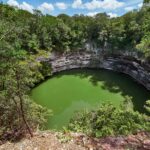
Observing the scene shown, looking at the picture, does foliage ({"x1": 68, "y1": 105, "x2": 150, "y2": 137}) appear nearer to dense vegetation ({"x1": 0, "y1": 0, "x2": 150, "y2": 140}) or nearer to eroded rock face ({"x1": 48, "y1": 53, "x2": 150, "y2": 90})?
dense vegetation ({"x1": 0, "y1": 0, "x2": 150, "y2": 140})

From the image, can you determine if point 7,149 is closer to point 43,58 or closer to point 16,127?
point 16,127

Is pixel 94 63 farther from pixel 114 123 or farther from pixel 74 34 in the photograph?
pixel 114 123

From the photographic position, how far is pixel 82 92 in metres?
25.7

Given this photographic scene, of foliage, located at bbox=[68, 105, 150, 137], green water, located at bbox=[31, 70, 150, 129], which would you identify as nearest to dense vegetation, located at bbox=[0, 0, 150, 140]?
green water, located at bbox=[31, 70, 150, 129]

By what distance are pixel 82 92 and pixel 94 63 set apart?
8.74 meters

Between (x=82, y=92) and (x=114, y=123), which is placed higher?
(x=114, y=123)

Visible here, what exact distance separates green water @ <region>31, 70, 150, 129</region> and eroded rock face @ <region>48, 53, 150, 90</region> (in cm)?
104

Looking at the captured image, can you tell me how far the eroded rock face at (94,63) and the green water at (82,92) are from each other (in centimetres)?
104

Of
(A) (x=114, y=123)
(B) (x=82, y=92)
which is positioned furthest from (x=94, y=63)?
(A) (x=114, y=123)

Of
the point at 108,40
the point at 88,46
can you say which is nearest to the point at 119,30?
the point at 108,40

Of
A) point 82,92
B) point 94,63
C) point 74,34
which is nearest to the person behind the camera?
point 82,92

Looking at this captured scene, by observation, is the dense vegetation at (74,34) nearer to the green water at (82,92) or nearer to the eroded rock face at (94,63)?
the eroded rock face at (94,63)

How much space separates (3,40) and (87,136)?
5.08 m

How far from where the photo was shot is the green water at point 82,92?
2180 cm
